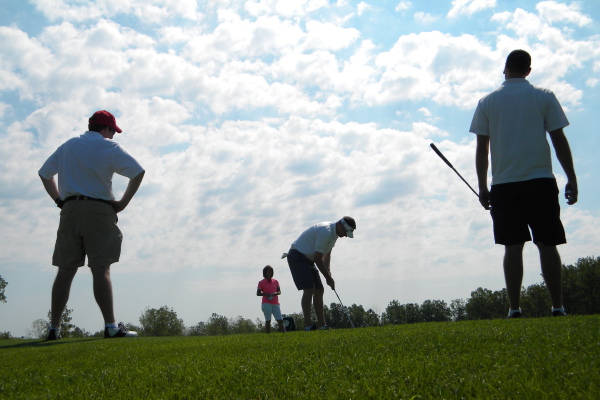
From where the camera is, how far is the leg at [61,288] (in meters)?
6.62

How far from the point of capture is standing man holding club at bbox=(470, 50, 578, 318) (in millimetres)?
5750

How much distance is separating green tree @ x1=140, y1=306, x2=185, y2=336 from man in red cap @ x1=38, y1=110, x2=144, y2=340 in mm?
62272

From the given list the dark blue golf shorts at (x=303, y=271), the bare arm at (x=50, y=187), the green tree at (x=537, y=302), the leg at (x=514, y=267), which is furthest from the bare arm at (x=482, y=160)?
the green tree at (x=537, y=302)

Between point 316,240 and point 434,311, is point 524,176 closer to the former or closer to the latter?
point 316,240

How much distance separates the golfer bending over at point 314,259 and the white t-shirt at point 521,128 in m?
4.49

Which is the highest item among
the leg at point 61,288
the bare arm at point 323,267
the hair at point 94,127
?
the hair at point 94,127

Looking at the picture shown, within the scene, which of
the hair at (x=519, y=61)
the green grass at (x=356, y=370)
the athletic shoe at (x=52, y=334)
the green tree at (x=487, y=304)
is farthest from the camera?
the green tree at (x=487, y=304)

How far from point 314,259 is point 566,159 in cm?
527

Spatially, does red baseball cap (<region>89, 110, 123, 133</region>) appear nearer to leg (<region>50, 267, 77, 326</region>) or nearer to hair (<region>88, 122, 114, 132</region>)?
hair (<region>88, 122, 114, 132</region>)

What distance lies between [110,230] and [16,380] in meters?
3.08

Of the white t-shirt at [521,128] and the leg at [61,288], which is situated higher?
the white t-shirt at [521,128]

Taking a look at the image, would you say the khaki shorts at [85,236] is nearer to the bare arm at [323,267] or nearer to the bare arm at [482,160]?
the bare arm at [323,267]

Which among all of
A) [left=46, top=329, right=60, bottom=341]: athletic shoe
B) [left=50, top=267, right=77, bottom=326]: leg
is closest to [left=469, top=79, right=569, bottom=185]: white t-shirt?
[left=50, top=267, right=77, bottom=326]: leg

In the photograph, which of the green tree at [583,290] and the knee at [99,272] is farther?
the green tree at [583,290]
